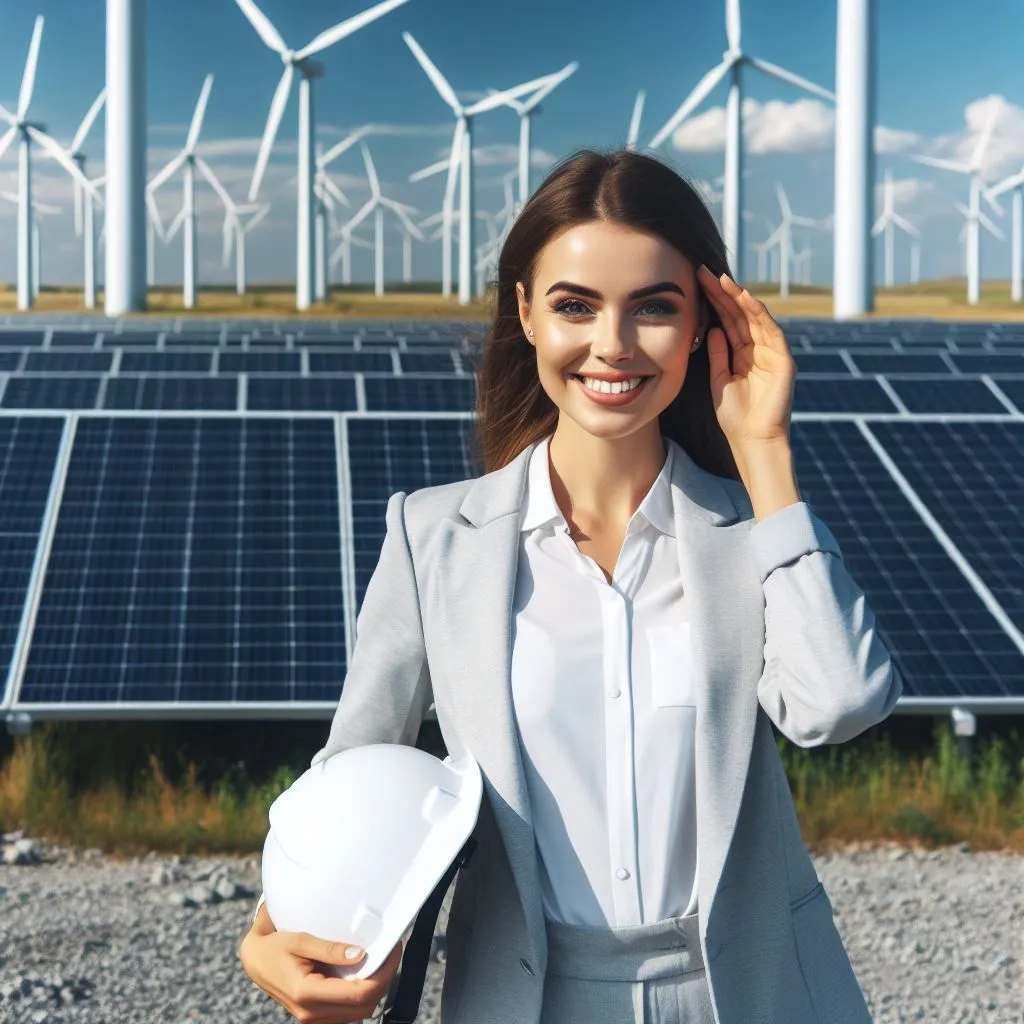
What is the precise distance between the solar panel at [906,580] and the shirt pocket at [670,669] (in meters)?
6.17

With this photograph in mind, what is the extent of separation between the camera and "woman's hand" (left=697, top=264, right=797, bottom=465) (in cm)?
332

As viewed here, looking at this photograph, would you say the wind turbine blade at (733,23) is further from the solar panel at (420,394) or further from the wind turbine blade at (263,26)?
the solar panel at (420,394)

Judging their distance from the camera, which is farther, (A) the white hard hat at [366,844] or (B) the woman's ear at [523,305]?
(B) the woman's ear at [523,305]

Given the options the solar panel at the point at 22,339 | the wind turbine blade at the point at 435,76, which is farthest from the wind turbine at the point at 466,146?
the solar panel at the point at 22,339

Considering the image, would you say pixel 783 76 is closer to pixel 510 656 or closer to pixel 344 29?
pixel 344 29

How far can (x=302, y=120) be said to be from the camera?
35375mm

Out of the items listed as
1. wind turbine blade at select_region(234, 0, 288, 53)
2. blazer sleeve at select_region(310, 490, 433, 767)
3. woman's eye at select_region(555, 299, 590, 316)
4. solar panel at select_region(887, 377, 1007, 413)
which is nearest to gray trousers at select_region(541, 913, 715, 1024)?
blazer sleeve at select_region(310, 490, 433, 767)

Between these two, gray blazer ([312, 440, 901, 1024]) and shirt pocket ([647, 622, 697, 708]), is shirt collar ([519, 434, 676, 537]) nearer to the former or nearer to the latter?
gray blazer ([312, 440, 901, 1024])

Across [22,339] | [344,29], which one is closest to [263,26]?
[344,29]

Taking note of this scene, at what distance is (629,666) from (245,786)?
6766mm

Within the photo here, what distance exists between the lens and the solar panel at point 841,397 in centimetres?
1320

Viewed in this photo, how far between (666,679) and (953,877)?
6.17 meters

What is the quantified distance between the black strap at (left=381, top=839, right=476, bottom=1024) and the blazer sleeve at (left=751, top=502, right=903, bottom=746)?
0.73 metres

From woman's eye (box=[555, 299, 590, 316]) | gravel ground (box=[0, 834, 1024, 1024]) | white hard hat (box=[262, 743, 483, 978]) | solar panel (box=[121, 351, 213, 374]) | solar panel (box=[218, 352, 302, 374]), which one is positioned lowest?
gravel ground (box=[0, 834, 1024, 1024])
